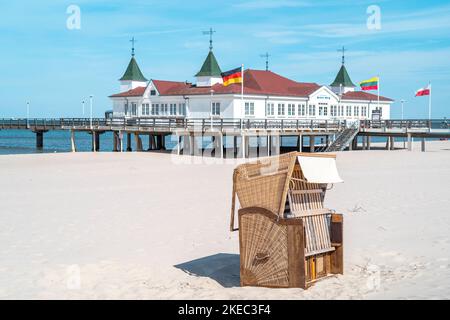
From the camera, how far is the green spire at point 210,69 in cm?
4153

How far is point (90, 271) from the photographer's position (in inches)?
352

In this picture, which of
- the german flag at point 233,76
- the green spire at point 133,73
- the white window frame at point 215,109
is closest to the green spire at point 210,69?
the white window frame at point 215,109

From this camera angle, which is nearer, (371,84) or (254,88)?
(254,88)

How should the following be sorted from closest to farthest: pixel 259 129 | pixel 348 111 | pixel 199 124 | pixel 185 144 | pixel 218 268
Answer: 1. pixel 218 268
2. pixel 259 129
3. pixel 199 124
4. pixel 185 144
5. pixel 348 111

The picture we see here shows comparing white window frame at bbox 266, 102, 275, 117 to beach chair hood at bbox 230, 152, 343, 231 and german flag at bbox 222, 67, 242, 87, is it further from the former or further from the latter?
beach chair hood at bbox 230, 152, 343, 231

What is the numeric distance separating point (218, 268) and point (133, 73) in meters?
40.9

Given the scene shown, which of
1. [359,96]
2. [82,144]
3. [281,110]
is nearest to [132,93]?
[281,110]

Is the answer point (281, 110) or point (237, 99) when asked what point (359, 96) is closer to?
point (281, 110)

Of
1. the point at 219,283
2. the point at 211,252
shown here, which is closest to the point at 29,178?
the point at 211,252

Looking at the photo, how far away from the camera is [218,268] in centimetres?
905

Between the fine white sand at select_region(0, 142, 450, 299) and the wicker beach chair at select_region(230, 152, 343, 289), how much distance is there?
0.24 m

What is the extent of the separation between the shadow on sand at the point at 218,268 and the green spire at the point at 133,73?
39902mm
